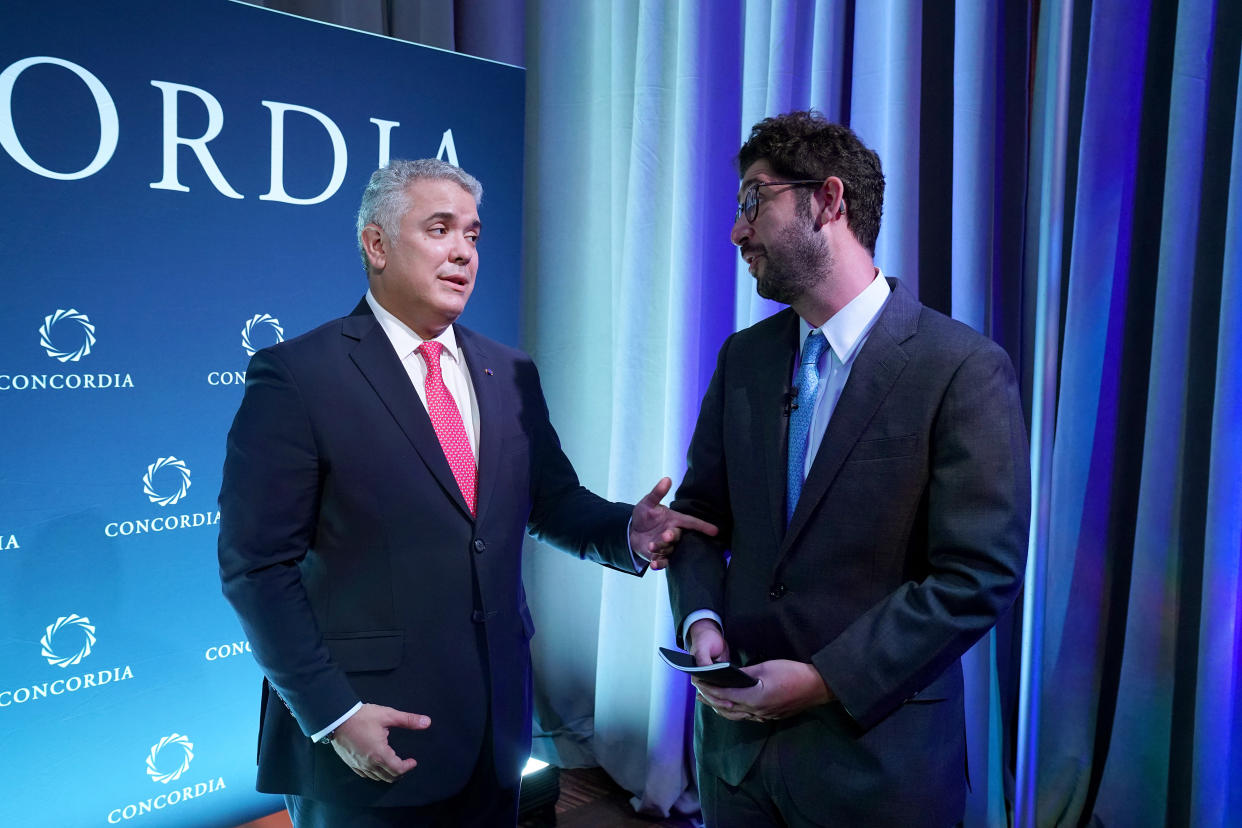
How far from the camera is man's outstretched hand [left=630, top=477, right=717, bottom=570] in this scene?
1733 mm

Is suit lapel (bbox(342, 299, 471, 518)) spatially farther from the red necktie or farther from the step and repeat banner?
the step and repeat banner

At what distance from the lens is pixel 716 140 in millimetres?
2992

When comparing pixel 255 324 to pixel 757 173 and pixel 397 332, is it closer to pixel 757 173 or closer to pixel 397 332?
pixel 397 332

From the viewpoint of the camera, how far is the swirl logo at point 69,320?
223cm

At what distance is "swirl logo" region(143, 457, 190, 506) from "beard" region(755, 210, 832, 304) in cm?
174

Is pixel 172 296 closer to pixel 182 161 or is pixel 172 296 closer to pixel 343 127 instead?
pixel 182 161

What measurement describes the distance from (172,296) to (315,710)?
139 centimetres

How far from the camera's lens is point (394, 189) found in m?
1.73

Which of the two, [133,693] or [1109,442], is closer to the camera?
[1109,442]

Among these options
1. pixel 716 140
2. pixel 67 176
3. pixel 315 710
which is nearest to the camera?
pixel 315 710

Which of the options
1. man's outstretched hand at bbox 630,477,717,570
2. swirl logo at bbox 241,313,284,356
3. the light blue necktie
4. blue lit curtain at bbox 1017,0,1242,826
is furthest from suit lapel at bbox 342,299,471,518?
blue lit curtain at bbox 1017,0,1242,826

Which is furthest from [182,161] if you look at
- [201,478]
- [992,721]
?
[992,721]

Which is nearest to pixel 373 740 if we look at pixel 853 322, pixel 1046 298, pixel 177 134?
pixel 853 322

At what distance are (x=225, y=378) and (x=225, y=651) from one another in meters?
0.79
